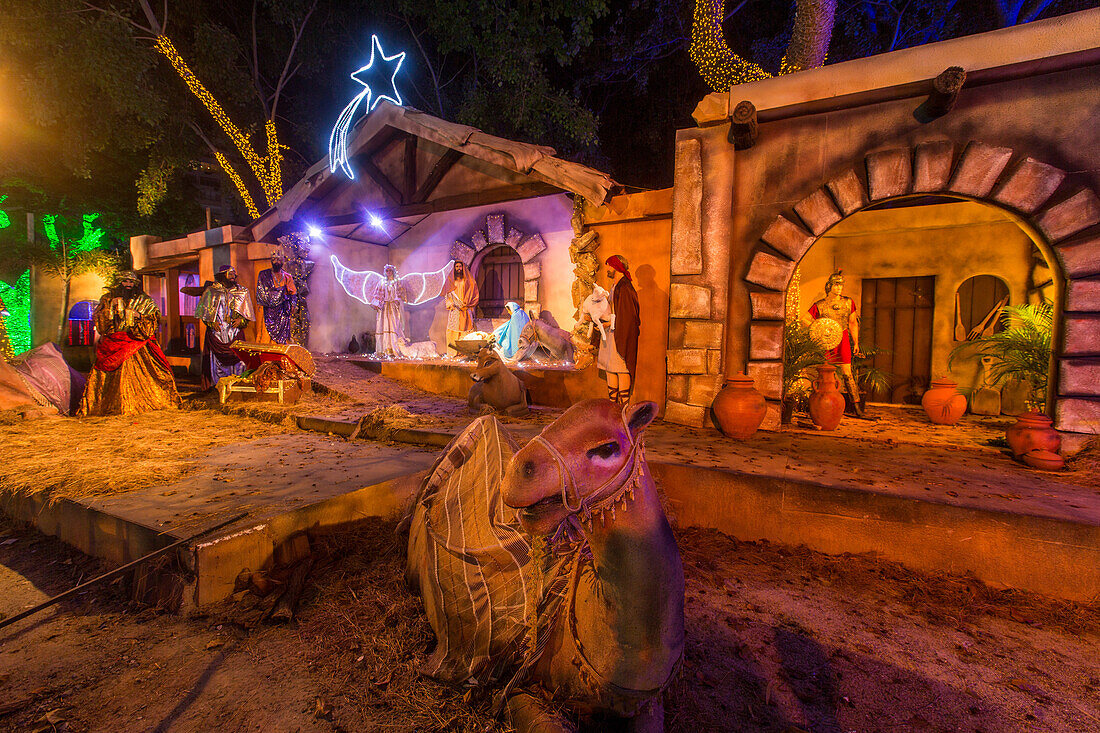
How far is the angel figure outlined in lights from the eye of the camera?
11016 millimetres

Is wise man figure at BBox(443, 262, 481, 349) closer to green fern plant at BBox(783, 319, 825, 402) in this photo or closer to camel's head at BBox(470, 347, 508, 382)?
camel's head at BBox(470, 347, 508, 382)

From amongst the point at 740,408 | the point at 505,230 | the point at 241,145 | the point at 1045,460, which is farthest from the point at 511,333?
the point at 241,145

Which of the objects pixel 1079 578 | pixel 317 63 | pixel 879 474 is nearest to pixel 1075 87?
pixel 879 474

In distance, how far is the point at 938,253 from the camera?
8.46 meters

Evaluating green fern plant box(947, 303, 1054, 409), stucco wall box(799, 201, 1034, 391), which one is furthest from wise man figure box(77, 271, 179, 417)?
green fern plant box(947, 303, 1054, 409)

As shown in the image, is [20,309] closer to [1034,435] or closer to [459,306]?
[459,306]

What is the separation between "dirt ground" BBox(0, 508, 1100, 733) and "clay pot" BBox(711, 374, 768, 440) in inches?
86.2

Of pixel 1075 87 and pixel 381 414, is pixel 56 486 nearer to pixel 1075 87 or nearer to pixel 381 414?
pixel 381 414

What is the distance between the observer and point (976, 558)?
305 centimetres

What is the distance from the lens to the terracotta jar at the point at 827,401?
5.76 m

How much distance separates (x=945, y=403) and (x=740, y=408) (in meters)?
3.59

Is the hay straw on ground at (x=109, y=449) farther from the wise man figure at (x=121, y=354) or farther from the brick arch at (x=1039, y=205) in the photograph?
the brick arch at (x=1039, y=205)

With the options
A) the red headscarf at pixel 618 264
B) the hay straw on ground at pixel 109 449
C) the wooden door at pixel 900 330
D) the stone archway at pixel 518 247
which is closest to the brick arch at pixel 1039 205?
the red headscarf at pixel 618 264

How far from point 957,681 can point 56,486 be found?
18.8ft
